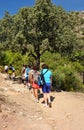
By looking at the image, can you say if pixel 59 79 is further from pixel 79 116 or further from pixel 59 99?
pixel 79 116

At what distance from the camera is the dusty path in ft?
→ 29.2

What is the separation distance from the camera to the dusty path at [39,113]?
29.2 ft


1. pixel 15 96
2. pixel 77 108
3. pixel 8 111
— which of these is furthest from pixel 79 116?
pixel 15 96

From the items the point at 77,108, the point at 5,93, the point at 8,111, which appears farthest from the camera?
the point at 5,93

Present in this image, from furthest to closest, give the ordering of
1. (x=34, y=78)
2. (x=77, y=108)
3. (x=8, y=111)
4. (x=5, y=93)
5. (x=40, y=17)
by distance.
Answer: (x=40, y=17) → (x=5, y=93) → (x=34, y=78) → (x=77, y=108) → (x=8, y=111)

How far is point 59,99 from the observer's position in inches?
498

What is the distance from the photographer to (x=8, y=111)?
9.70 m

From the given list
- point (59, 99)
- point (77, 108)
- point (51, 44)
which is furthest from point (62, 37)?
point (77, 108)

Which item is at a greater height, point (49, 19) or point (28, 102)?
point (49, 19)

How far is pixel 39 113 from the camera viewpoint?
1041 cm

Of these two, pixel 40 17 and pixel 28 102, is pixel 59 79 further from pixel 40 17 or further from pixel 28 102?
pixel 28 102

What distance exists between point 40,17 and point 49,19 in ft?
1.74

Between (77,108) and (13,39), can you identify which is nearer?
(77,108)

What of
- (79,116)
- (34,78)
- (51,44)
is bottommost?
(79,116)
